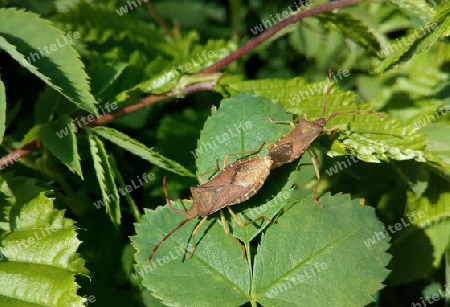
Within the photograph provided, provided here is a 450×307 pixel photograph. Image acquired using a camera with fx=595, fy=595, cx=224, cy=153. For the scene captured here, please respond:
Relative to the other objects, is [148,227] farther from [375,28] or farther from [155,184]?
[375,28]

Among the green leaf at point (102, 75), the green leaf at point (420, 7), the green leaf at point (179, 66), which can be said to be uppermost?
the green leaf at point (102, 75)

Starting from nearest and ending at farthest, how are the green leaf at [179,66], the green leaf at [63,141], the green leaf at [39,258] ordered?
the green leaf at [39,258] < the green leaf at [63,141] < the green leaf at [179,66]

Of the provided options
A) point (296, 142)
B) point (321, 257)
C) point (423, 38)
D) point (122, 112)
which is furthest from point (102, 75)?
point (423, 38)

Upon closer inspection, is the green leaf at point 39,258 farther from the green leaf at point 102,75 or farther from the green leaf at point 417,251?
the green leaf at point 417,251

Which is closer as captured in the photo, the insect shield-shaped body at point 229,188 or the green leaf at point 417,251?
the insect shield-shaped body at point 229,188

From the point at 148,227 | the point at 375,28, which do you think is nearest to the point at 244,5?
the point at 375,28

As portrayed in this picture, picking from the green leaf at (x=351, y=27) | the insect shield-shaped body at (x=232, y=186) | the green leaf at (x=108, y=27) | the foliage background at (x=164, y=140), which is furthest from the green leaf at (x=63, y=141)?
the green leaf at (x=351, y=27)

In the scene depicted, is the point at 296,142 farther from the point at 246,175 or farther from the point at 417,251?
the point at 417,251

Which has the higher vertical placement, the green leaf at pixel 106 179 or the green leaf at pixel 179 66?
the green leaf at pixel 179 66
